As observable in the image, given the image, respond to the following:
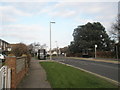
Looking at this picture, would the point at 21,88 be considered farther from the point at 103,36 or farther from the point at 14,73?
the point at 103,36

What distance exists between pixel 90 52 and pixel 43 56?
Answer: 2199 centimetres

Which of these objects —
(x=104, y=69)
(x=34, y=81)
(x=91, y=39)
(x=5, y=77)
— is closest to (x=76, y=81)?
(x=34, y=81)

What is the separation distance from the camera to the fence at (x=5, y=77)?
604 centimetres

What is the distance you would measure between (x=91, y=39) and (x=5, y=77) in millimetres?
61755

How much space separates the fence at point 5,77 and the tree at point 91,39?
5840 centimetres

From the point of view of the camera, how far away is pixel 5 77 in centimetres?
650

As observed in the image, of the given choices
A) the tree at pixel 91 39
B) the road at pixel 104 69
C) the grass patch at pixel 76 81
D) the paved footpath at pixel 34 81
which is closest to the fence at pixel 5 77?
the paved footpath at pixel 34 81

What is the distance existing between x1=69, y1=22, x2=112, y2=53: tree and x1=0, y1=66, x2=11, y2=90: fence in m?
58.4

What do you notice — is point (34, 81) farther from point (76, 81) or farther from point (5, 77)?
point (5, 77)

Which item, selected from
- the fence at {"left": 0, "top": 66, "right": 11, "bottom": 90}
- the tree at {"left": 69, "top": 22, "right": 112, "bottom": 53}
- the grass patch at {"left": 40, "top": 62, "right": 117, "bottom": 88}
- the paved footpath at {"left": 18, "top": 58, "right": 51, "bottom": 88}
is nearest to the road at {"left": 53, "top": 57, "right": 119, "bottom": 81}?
the grass patch at {"left": 40, "top": 62, "right": 117, "bottom": 88}

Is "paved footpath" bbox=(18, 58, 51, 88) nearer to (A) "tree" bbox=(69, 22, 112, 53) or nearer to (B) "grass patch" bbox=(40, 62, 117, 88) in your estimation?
(B) "grass patch" bbox=(40, 62, 117, 88)

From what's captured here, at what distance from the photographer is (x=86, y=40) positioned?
68.1 metres

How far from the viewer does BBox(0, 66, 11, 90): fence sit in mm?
6040

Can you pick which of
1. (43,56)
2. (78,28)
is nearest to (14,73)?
(43,56)
